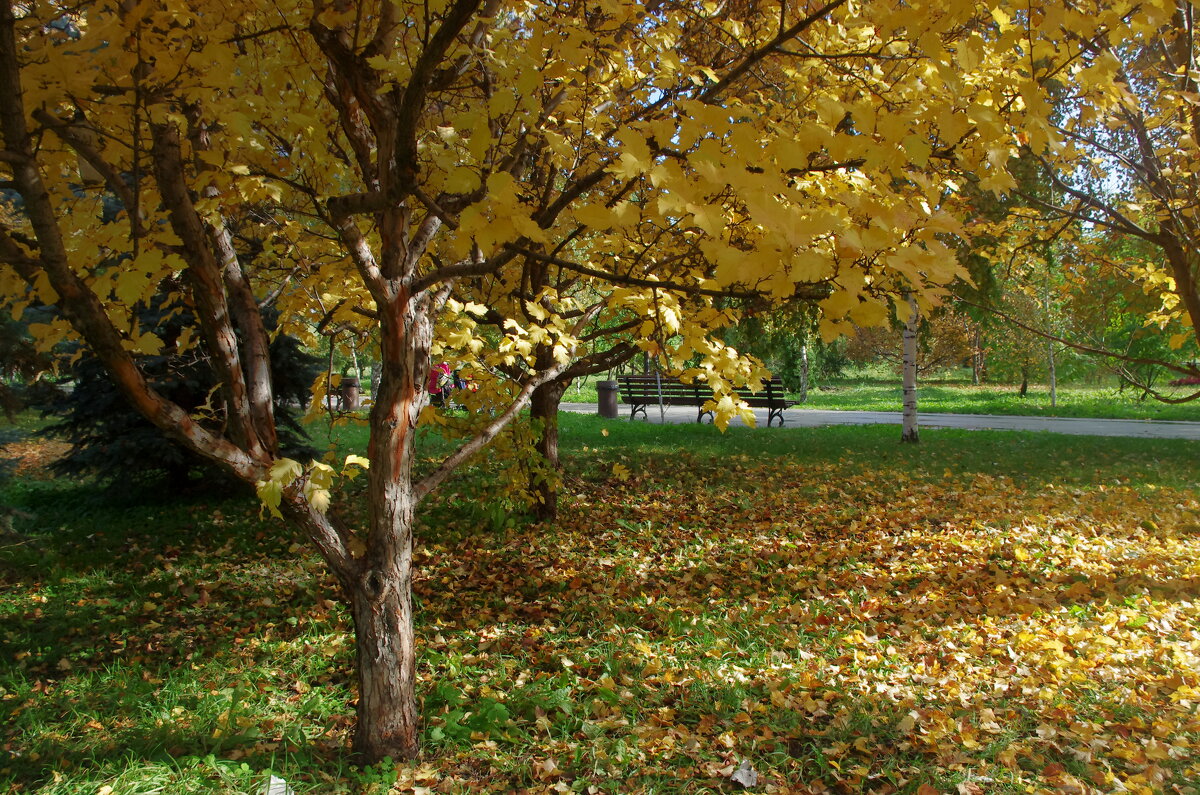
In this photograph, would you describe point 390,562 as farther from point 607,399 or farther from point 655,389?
point 607,399

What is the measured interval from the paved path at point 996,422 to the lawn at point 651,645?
21.1ft

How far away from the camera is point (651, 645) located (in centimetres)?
353

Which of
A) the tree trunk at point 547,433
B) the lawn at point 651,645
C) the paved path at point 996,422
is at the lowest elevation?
the lawn at point 651,645

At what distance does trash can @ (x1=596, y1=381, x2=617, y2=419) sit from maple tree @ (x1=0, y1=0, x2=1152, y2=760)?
10976 millimetres

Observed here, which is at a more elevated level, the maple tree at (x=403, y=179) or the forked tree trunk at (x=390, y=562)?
the maple tree at (x=403, y=179)

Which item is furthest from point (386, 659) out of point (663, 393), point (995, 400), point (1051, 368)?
point (995, 400)

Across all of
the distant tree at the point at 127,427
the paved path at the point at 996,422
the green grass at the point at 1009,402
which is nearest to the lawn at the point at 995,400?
the green grass at the point at 1009,402

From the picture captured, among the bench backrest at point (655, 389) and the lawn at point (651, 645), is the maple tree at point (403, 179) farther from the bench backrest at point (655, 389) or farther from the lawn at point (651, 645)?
the bench backrest at point (655, 389)

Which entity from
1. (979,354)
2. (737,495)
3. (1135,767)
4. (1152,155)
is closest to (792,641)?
(1135,767)

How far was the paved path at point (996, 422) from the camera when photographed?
38.7ft

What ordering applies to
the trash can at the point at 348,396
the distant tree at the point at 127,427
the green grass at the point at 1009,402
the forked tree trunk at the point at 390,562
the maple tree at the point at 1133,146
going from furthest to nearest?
the green grass at the point at 1009,402 → the distant tree at the point at 127,427 → the trash can at the point at 348,396 → the forked tree trunk at the point at 390,562 → the maple tree at the point at 1133,146

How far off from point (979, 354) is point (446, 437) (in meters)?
26.0

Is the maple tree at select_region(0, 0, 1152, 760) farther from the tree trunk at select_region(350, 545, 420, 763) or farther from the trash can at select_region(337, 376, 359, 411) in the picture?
the trash can at select_region(337, 376, 359, 411)

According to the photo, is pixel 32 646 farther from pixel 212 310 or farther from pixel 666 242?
pixel 666 242
